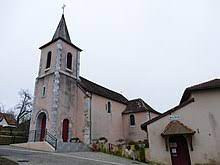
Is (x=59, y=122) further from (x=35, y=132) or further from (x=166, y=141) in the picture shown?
(x=166, y=141)

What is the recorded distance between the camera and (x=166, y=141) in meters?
14.3

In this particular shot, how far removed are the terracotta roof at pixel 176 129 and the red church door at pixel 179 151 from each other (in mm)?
768

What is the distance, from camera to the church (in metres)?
22.7

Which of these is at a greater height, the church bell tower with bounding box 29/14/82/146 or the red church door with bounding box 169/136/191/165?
the church bell tower with bounding box 29/14/82/146

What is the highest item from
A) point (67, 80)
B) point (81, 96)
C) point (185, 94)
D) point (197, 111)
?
point (67, 80)

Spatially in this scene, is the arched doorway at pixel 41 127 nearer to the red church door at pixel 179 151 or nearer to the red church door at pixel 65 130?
the red church door at pixel 65 130

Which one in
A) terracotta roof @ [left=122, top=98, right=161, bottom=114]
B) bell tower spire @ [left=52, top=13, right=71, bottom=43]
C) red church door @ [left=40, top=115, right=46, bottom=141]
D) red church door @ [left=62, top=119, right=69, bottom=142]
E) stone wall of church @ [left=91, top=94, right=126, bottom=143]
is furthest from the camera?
terracotta roof @ [left=122, top=98, right=161, bottom=114]

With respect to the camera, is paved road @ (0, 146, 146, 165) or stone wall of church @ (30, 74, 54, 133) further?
stone wall of church @ (30, 74, 54, 133)

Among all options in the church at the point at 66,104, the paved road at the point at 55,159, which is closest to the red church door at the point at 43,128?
the church at the point at 66,104

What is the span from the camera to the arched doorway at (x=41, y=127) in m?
23.2

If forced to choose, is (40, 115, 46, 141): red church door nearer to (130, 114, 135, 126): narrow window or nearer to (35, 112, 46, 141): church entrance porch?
(35, 112, 46, 141): church entrance porch

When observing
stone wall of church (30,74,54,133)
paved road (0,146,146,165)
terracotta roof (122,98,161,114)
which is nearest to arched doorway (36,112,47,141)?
stone wall of church (30,74,54,133)

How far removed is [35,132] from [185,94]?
15.8 metres

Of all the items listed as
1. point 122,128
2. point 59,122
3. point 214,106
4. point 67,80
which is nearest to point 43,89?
point 67,80
